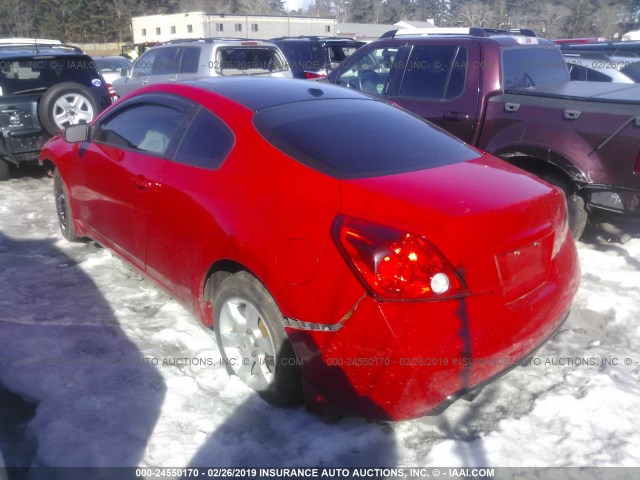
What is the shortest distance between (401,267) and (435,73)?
3781 mm

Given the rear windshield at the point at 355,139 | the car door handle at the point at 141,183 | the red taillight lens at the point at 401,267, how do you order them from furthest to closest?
the car door handle at the point at 141,183 < the rear windshield at the point at 355,139 < the red taillight lens at the point at 401,267

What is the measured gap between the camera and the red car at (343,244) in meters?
2.42

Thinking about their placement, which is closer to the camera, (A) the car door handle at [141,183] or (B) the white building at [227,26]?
(A) the car door handle at [141,183]

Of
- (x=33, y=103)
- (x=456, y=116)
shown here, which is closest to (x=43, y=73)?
(x=33, y=103)

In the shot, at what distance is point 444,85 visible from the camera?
18.2 feet

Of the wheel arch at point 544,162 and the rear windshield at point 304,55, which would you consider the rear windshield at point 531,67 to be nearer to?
the wheel arch at point 544,162

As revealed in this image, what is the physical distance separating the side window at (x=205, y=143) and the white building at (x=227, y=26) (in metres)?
28.8

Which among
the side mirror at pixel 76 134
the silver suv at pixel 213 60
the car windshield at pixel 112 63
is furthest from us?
the car windshield at pixel 112 63

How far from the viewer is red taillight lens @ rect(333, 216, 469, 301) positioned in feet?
7.81

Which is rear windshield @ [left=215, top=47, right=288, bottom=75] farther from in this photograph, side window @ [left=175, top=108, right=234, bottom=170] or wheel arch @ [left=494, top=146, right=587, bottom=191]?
side window @ [left=175, top=108, right=234, bottom=170]

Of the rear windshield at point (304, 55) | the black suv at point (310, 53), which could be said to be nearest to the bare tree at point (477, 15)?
the black suv at point (310, 53)

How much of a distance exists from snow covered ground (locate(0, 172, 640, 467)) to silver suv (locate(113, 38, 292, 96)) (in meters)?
6.81

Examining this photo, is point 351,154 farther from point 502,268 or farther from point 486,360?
point 486,360

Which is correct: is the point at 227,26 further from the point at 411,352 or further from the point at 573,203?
the point at 411,352
